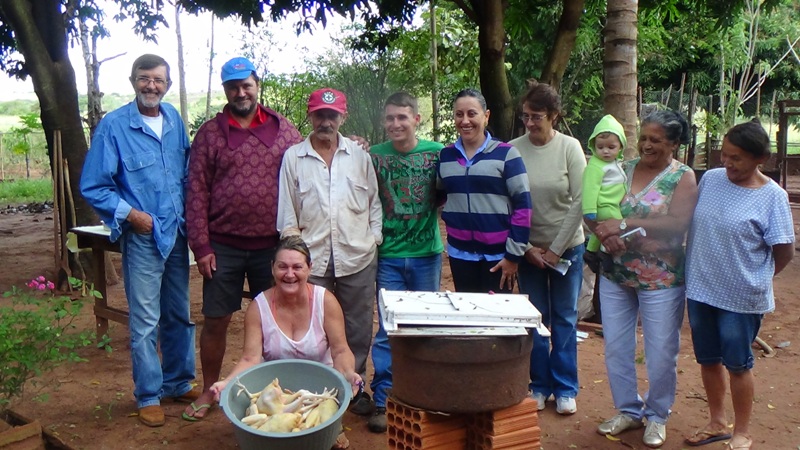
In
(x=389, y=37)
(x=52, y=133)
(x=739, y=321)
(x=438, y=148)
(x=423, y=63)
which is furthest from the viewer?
(x=423, y=63)

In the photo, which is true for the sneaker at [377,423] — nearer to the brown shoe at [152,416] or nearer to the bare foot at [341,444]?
the bare foot at [341,444]

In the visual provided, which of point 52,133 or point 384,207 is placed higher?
point 52,133

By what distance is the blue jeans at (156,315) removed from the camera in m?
4.04

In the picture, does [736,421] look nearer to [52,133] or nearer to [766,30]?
[52,133]

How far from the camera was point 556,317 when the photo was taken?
13.9 ft

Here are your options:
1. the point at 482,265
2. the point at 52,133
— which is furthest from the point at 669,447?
the point at 52,133

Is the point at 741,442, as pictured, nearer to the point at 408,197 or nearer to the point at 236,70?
the point at 408,197

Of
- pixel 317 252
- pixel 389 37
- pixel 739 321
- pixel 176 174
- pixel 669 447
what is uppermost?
pixel 389 37

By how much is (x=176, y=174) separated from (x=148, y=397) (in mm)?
1277

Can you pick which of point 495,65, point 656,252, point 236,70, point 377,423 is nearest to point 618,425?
point 656,252

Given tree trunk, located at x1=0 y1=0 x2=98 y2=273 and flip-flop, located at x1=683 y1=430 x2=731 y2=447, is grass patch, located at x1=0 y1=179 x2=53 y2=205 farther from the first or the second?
flip-flop, located at x1=683 y1=430 x2=731 y2=447

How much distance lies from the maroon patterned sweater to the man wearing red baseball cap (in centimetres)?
11

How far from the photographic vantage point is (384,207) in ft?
13.6

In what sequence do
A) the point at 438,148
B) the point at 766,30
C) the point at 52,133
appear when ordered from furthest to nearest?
the point at 766,30
the point at 52,133
the point at 438,148
